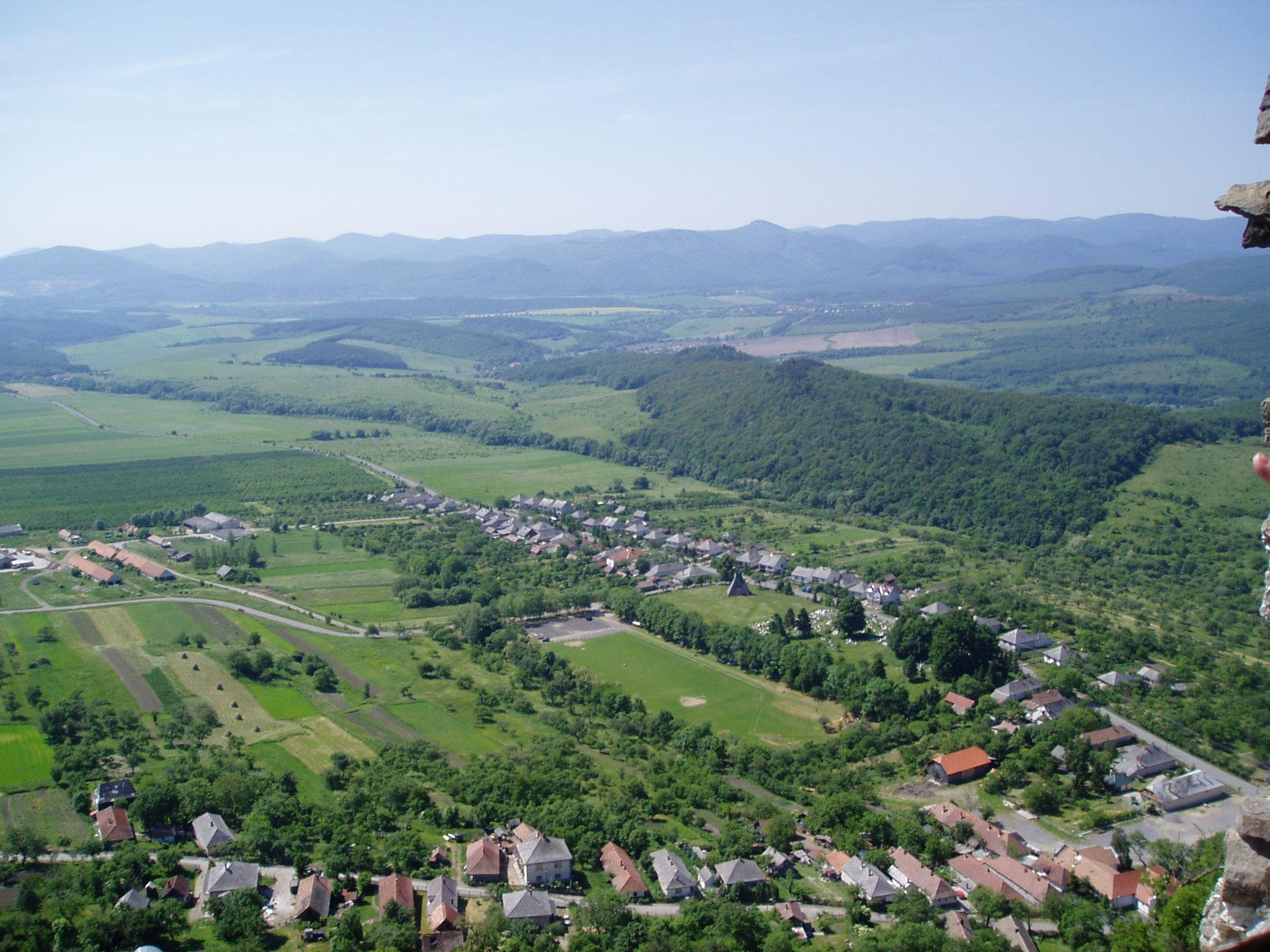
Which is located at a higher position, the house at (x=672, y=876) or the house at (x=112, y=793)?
the house at (x=112, y=793)

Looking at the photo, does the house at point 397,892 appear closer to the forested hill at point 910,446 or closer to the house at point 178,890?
the house at point 178,890

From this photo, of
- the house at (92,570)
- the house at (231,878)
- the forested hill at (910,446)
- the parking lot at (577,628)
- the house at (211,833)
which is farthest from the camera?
the forested hill at (910,446)

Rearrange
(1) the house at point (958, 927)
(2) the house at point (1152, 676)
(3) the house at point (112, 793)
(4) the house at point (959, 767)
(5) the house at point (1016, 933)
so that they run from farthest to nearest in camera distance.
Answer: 1. (2) the house at point (1152, 676)
2. (4) the house at point (959, 767)
3. (3) the house at point (112, 793)
4. (1) the house at point (958, 927)
5. (5) the house at point (1016, 933)

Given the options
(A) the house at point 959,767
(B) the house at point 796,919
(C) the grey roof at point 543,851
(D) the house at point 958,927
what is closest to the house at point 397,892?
(C) the grey roof at point 543,851

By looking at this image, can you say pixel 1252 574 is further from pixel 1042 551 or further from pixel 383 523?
pixel 383 523

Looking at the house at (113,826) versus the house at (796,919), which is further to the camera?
the house at (113,826)

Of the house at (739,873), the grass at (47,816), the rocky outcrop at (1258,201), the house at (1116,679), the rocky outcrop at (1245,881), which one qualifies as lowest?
the house at (1116,679)

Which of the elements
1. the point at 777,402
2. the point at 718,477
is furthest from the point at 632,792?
the point at 777,402

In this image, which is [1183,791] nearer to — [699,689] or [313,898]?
[699,689]
